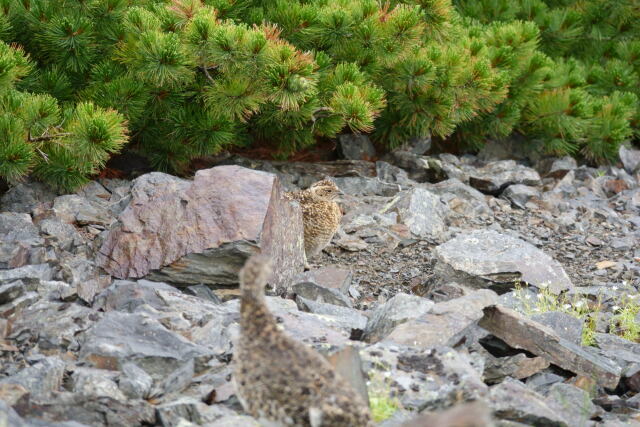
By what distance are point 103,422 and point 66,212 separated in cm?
345

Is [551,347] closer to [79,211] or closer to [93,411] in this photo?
[93,411]

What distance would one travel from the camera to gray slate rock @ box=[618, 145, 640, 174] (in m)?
11.0

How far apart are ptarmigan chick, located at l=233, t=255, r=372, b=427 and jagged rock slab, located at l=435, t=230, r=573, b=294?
3.44 m

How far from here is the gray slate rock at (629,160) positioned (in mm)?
10984

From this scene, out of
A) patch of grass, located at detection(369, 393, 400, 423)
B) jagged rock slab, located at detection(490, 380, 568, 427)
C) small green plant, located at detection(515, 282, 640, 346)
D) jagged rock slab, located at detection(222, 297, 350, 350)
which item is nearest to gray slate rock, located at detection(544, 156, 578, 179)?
small green plant, located at detection(515, 282, 640, 346)

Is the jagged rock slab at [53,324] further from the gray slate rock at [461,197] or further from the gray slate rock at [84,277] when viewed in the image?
the gray slate rock at [461,197]

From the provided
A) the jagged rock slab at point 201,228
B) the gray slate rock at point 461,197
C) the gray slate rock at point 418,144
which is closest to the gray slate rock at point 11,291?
the jagged rock slab at point 201,228

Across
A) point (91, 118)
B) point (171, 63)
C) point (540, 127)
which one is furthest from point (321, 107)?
point (540, 127)

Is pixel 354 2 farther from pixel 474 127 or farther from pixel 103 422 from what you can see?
pixel 103 422

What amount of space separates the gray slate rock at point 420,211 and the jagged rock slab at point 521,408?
12.5ft

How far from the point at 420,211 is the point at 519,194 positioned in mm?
1852

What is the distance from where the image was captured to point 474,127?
34.4ft

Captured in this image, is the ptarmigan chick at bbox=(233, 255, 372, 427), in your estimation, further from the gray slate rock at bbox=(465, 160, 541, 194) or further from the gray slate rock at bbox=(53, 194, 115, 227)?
the gray slate rock at bbox=(465, 160, 541, 194)

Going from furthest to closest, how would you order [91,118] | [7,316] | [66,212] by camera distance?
[66,212]
[91,118]
[7,316]
